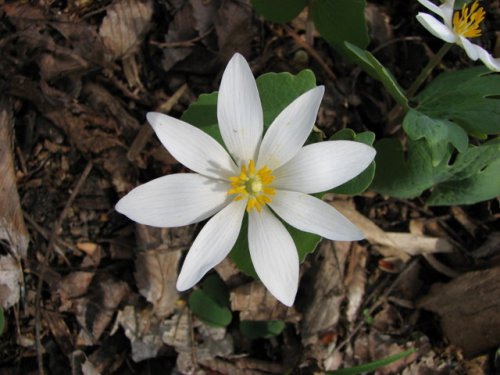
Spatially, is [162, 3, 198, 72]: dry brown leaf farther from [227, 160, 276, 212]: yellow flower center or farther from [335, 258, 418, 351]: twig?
[335, 258, 418, 351]: twig

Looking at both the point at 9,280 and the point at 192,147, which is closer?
the point at 192,147

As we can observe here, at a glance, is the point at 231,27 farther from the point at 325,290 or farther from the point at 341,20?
the point at 325,290

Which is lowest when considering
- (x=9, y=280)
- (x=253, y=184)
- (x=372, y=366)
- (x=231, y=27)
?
(x=372, y=366)

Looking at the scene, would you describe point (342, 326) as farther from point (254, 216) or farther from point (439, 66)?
point (439, 66)

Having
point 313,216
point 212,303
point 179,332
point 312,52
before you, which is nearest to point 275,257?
point 313,216

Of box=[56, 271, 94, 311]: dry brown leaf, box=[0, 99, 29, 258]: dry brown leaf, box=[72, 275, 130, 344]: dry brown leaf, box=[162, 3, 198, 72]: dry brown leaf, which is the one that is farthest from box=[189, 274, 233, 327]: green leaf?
box=[162, 3, 198, 72]: dry brown leaf

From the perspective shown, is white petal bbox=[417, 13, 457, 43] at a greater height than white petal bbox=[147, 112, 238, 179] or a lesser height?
greater

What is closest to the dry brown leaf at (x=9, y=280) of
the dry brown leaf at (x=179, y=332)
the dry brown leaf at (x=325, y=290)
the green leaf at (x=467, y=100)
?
the dry brown leaf at (x=179, y=332)
